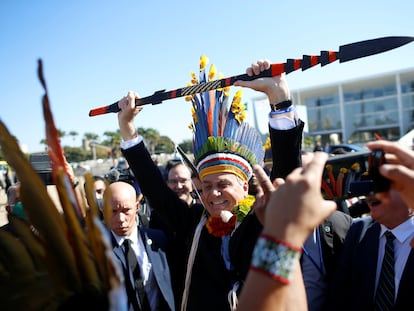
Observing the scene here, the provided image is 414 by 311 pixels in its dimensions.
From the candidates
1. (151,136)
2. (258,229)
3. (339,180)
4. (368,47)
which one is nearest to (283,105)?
(368,47)

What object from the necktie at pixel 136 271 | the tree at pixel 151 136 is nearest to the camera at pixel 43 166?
the necktie at pixel 136 271

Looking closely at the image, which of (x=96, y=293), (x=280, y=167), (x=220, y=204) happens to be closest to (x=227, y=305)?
(x=220, y=204)

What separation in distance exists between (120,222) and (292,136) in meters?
1.30

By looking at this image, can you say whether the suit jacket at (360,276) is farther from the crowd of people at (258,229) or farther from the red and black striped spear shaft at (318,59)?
the red and black striped spear shaft at (318,59)

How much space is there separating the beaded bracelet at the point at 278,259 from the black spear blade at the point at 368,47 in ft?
3.23

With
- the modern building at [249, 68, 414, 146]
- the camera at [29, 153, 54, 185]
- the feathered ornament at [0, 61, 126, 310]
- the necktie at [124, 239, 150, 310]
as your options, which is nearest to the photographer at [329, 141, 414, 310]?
the necktie at [124, 239, 150, 310]

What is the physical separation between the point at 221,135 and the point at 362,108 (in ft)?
164

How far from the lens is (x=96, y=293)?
88 centimetres

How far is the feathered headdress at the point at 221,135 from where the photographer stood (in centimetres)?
228

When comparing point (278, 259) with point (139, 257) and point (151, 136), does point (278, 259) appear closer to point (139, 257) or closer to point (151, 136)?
point (139, 257)

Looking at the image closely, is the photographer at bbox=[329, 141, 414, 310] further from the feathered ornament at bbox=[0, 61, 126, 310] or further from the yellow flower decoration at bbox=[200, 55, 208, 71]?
the yellow flower decoration at bbox=[200, 55, 208, 71]

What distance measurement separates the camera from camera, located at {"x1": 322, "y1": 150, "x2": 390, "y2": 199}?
1.05m

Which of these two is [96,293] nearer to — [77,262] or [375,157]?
[77,262]

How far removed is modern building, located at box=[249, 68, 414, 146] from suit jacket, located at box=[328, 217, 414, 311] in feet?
146
